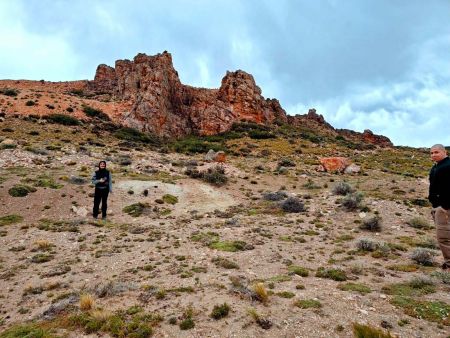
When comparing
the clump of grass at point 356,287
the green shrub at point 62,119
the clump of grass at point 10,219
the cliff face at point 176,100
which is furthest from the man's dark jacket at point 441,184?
the cliff face at point 176,100

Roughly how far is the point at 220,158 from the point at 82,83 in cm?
6311

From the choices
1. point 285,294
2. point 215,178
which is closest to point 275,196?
point 215,178

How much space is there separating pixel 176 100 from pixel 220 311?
222 feet

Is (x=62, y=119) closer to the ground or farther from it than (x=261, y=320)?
farther from it

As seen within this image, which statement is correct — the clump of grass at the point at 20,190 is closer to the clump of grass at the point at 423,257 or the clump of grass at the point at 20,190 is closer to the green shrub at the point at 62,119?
the clump of grass at the point at 423,257

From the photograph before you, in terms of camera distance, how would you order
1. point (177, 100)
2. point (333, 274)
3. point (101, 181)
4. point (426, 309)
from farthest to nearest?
point (177, 100) < point (101, 181) < point (333, 274) < point (426, 309)

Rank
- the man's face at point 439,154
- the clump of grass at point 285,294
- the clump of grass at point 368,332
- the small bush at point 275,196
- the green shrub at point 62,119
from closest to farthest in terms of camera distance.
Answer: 1. the clump of grass at point 368,332
2. the man's face at point 439,154
3. the clump of grass at point 285,294
4. the small bush at point 275,196
5. the green shrub at point 62,119

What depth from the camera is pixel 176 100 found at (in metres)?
72.1

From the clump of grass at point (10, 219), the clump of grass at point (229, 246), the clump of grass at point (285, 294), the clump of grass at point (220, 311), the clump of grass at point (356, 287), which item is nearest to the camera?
the clump of grass at point (220, 311)

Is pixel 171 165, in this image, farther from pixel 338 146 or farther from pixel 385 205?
pixel 338 146

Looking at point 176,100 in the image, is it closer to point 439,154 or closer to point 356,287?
point 356,287

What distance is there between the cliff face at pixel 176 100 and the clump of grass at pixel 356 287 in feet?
184

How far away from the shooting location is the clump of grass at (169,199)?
71.8ft

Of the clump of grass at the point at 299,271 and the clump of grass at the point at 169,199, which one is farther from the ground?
the clump of grass at the point at 169,199
